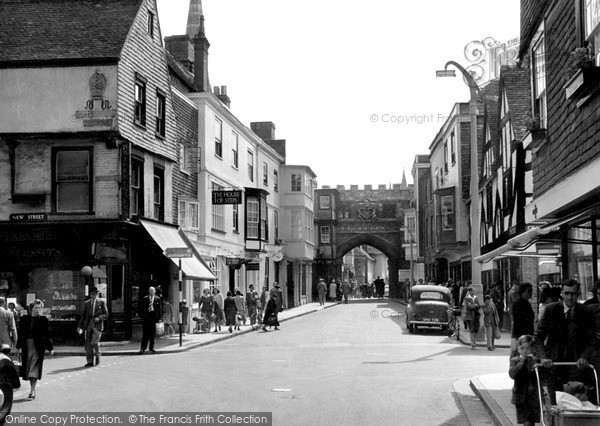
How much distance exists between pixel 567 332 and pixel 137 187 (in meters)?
18.2

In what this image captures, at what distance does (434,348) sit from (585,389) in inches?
581

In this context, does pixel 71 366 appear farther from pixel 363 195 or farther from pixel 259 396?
pixel 363 195

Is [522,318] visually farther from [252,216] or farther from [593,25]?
[252,216]

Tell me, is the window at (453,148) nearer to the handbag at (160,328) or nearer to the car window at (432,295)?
the car window at (432,295)

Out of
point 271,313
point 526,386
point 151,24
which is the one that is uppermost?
point 151,24

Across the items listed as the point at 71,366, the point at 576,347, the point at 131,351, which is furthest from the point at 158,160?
the point at 576,347

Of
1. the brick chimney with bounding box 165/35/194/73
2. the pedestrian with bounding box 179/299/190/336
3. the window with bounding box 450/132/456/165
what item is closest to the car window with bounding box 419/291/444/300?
the pedestrian with bounding box 179/299/190/336

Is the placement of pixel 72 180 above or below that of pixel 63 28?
below

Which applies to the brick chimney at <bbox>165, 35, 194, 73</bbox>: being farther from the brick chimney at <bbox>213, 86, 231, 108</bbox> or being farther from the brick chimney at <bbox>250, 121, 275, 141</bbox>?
the brick chimney at <bbox>250, 121, 275, 141</bbox>

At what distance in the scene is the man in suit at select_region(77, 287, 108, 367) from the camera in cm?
1753

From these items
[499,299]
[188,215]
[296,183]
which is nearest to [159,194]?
[188,215]

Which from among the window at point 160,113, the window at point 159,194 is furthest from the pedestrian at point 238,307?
the window at point 160,113

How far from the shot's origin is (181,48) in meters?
35.2

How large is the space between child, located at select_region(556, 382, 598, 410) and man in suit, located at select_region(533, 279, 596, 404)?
5.08 feet
